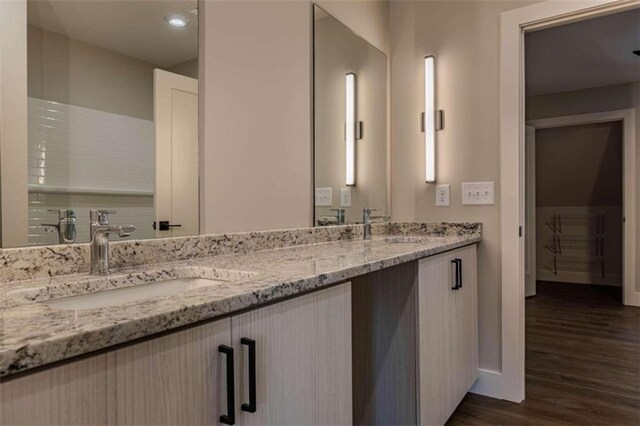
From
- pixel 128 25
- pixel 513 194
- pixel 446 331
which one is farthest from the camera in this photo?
pixel 513 194

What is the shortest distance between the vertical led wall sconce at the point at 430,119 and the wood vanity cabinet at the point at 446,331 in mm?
538

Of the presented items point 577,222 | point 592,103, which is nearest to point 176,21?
point 592,103

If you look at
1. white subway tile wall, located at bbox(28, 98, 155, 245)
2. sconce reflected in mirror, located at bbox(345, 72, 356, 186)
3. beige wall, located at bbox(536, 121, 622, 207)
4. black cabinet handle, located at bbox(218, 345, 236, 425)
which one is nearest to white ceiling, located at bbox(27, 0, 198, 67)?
white subway tile wall, located at bbox(28, 98, 155, 245)

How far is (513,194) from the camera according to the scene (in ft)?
7.22

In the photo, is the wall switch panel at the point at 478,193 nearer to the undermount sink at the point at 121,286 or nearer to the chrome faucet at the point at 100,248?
the undermount sink at the point at 121,286

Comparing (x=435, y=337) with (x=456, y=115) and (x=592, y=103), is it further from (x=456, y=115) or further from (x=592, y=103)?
(x=592, y=103)

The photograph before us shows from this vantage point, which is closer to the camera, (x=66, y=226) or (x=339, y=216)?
(x=66, y=226)

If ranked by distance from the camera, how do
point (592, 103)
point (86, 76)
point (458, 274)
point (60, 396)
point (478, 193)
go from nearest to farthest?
point (60, 396) → point (86, 76) → point (458, 274) → point (478, 193) → point (592, 103)

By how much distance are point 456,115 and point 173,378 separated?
218cm

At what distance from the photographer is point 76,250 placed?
1103mm

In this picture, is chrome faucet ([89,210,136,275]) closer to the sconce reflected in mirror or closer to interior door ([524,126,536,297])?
the sconce reflected in mirror

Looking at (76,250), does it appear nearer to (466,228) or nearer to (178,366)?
(178,366)

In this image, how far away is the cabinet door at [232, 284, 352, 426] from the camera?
2.70 feet

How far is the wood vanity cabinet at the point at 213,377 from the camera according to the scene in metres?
0.54
